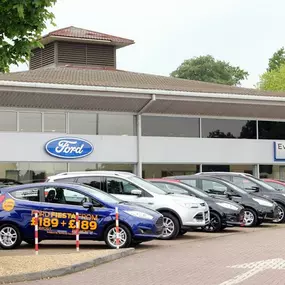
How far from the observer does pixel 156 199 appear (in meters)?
17.8

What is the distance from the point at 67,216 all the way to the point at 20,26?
579 centimetres

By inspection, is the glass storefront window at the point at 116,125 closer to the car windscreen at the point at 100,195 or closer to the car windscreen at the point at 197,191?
the car windscreen at the point at 197,191

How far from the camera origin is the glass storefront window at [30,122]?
97.1ft

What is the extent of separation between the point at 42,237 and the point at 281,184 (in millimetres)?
12555

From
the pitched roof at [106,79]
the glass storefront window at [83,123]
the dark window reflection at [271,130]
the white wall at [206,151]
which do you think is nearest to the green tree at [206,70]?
the pitched roof at [106,79]

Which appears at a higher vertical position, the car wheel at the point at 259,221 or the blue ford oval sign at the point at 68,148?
the blue ford oval sign at the point at 68,148

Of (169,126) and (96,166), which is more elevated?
(169,126)

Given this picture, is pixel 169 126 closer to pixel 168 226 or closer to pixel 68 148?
pixel 68 148

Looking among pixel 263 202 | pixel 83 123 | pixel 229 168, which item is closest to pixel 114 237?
pixel 263 202

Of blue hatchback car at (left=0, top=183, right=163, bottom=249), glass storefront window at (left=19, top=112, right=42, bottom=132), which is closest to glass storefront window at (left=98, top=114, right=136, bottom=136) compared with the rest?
glass storefront window at (left=19, top=112, right=42, bottom=132)

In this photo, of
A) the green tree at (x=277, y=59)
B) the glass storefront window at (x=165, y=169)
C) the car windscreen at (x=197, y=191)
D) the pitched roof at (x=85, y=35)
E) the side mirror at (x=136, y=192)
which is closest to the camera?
the side mirror at (x=136, y=192)

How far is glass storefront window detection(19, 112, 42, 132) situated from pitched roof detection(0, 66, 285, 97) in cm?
167

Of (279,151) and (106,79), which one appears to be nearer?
(106,79)

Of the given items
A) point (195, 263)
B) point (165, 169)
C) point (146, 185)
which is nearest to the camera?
point (195, 263)
